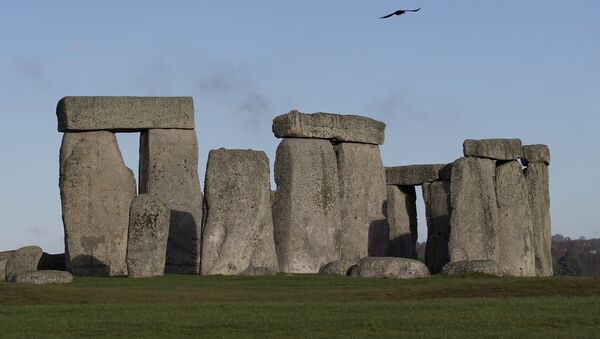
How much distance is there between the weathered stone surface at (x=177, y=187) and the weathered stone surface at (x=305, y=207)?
206 cm

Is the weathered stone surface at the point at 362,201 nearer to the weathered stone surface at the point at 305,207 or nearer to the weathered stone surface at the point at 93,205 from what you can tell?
the weathered stone surface at the point at 305,207

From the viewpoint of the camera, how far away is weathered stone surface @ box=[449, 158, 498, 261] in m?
36.0

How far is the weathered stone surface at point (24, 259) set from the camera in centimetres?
3538

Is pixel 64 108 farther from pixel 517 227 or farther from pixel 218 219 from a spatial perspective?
pixel 517 227

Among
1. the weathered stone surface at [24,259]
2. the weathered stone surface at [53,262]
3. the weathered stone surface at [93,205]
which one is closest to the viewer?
the weathered stone surface at [24,259]

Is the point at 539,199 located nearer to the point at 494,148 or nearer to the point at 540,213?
the point at 540,213

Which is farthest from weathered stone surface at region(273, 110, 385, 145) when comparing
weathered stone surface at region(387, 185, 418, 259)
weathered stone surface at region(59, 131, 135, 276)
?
weathered stone surface at region(59, 131, 135, 276)

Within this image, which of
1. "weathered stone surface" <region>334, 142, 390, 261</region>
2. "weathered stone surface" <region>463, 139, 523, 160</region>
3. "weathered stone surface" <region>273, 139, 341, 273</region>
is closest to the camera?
"weathered stone surface" <region>273, 139, 341, 273</region>

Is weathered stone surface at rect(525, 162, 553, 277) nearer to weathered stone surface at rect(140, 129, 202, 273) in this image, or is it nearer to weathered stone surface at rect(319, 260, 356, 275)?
weathered stone surface at rect(319, 260, 356, 275)

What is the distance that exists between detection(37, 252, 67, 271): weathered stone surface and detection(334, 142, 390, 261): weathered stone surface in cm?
707

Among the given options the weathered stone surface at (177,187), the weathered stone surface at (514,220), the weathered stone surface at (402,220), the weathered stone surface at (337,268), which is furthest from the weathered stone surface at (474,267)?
the weathered stone surface at (402,220)

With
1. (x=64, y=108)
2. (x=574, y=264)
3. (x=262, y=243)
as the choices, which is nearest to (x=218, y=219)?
(x=262, y=243)

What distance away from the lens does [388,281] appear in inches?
1187

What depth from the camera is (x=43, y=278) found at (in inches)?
1180
